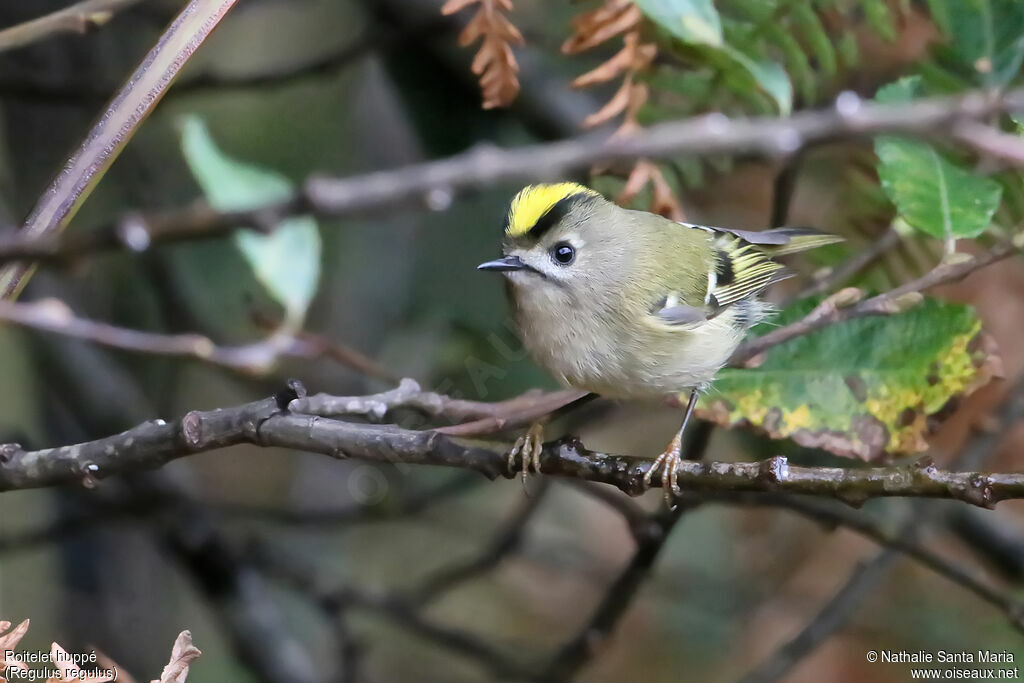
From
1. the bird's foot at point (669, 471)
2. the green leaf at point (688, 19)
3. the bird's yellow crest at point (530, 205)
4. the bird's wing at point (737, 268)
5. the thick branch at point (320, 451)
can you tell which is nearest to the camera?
the thick branch at point (320, 451)

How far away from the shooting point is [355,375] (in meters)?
2.19

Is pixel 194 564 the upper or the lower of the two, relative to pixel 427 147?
lower

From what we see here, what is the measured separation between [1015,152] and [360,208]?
1.09 ft

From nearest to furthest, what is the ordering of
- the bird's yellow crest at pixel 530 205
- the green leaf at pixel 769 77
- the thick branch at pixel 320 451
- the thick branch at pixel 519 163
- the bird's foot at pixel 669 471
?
Result: the thick branch at pixel 519 163 → the thick branch at pixel 320 451 → the bird's foot at pixel 669 471 → the green leaf at pixel 769 77 → the bird's yellow crest at pixel 530 205

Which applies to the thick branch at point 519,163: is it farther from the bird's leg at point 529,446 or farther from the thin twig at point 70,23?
the bird's leg at point 529,446

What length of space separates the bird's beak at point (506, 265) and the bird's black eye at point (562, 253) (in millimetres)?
72

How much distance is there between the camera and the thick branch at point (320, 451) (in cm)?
85

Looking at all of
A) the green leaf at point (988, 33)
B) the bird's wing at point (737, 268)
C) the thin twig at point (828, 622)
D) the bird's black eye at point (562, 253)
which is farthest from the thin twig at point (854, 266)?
the thin twig at point (828, 622)

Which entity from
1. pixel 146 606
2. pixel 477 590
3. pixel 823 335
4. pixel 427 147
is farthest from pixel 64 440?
pixel 823 335

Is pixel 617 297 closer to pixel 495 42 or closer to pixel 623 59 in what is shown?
pixel 623 59

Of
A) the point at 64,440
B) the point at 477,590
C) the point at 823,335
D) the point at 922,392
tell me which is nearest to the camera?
the point at 922,392

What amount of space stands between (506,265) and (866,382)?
544mm

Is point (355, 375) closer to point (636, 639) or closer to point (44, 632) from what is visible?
point (44, 632)

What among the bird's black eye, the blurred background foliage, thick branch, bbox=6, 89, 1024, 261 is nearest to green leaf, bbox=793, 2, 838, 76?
the blurred background foliage
